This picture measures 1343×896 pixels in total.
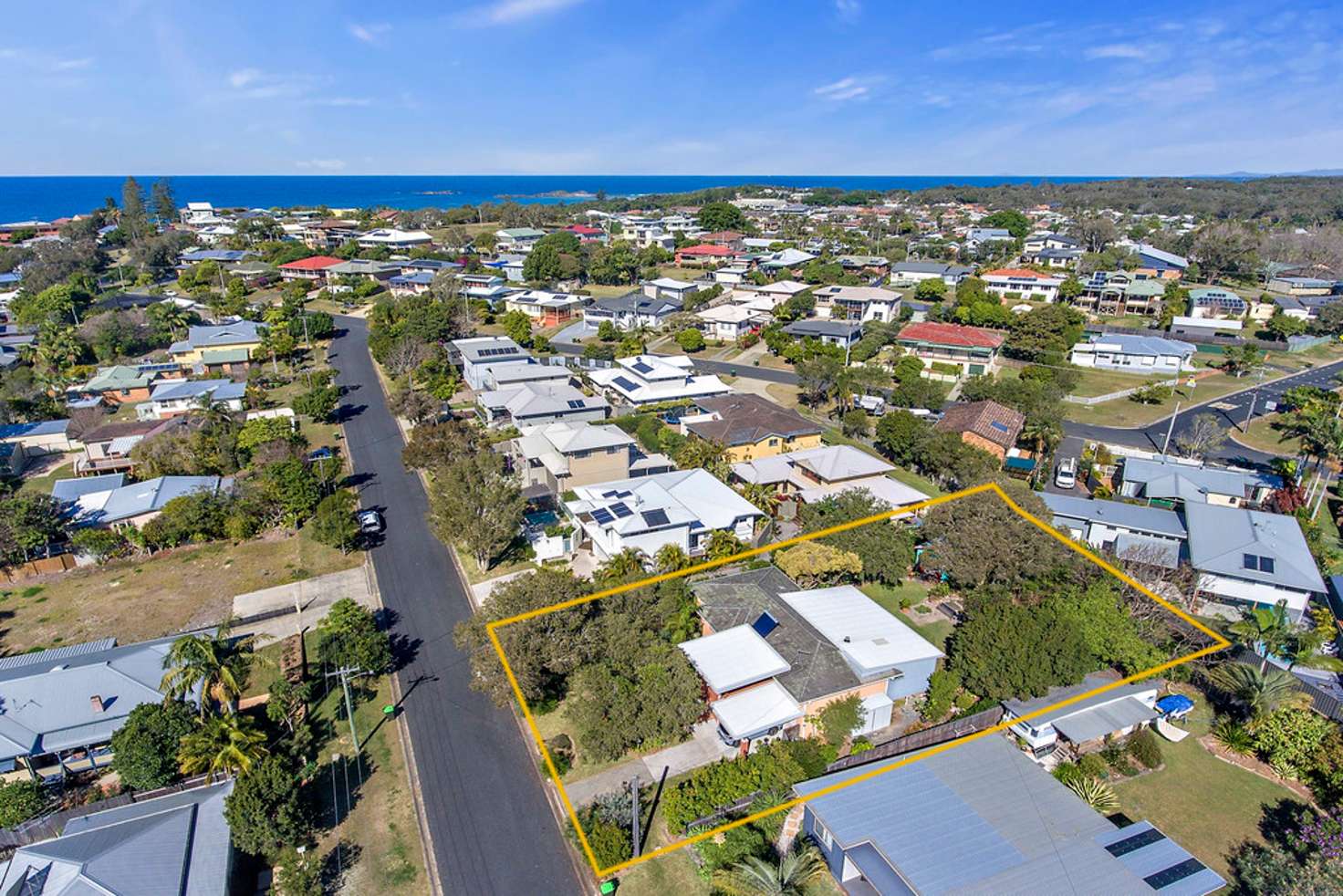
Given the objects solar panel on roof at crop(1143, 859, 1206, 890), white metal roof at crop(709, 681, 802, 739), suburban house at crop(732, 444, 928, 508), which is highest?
suburban house at crop(732, 444, 928, 508)

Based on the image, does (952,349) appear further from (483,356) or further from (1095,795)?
(1095,795)

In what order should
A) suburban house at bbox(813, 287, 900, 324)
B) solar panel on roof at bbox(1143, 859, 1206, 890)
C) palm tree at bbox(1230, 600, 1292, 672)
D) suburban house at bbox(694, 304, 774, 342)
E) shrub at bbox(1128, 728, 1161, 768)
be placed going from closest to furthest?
solar panel on roof at bbox(1143, 859, 1206, 890) < shrub at bbox(1128, 728, 1161, 768) < palm tree at bbox(1230, 600, 1292, 672) < suburban house at bbox(694, 304, 774, 342) < suburban house at bbox(813, 287, 900, 324)

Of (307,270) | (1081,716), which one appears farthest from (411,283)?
(1081,716)

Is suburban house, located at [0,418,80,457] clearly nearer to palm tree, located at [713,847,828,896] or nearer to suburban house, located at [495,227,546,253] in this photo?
palm tree, located at [713,847,828,896]

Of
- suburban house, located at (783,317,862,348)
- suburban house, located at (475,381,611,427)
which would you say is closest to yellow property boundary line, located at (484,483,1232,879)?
suburban house, located at (475,381,611,427)

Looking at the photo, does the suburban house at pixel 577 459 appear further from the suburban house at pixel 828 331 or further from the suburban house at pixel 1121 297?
the suburban house at pixel 1121 297
